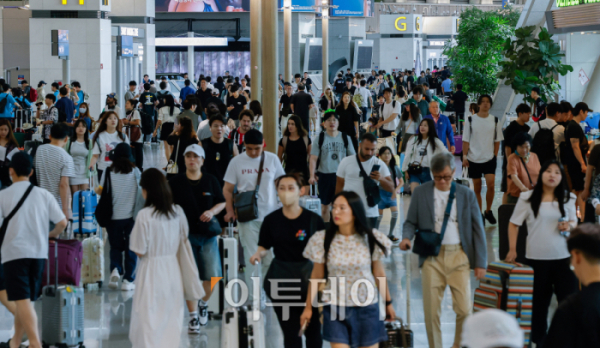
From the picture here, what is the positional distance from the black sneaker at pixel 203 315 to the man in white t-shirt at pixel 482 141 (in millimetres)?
4982

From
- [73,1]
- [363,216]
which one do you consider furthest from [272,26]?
[73,1]

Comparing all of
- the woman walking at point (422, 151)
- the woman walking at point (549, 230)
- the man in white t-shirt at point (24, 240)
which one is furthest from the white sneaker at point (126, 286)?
the woman walking at point (549, 230)

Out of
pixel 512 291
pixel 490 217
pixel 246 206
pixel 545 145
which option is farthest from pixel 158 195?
pixel 490 217

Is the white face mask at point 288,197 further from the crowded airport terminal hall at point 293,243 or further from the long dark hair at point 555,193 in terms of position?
the long dark hair at point 555,193

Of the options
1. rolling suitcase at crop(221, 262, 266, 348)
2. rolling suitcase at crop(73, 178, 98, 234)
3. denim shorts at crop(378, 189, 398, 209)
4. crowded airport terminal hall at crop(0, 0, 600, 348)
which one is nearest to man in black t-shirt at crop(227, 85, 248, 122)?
crowded airport terminal hall at crop(0, 0, 600, 348)

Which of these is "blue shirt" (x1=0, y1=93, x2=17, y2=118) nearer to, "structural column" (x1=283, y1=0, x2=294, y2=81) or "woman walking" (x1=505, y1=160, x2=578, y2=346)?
"woman walking" (x1=505, y1=160, x2=578, y2=346)

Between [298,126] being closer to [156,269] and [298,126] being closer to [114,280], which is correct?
[114,280]

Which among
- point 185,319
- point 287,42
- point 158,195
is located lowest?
point 185,319

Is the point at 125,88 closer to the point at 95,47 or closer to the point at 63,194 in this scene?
the point at 95,47

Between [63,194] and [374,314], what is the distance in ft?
13.8

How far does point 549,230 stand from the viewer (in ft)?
19.2

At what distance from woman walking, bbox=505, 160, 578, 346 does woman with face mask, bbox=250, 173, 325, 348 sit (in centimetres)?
168

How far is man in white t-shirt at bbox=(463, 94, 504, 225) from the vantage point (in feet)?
34.3

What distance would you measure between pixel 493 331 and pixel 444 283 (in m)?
3.45
